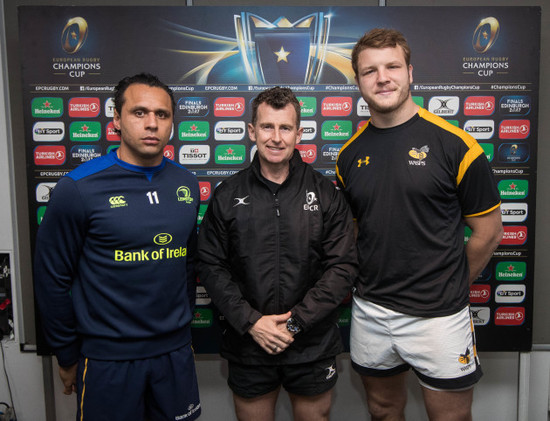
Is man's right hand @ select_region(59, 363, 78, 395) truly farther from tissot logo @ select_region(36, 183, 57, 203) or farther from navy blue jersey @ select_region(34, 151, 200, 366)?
tissot logo @ select_region(36, 183, 57, 203)

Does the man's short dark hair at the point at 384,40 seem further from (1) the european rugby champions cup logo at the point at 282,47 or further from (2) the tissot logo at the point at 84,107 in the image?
(2) the tissot logo at the point at 84,107

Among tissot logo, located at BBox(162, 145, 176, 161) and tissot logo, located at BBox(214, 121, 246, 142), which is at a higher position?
tissot logo, located at BBox(214, 121, 246, 142)

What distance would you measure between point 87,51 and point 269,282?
140 cm

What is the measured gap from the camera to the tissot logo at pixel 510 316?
1.86m

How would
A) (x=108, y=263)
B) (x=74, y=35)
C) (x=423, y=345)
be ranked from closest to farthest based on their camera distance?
(x=108, y=263) → (x=423, y=345) → (x=74, y=35)

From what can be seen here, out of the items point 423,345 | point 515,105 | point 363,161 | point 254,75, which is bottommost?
point 423,345

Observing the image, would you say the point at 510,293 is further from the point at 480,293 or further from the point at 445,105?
the point at 445,105

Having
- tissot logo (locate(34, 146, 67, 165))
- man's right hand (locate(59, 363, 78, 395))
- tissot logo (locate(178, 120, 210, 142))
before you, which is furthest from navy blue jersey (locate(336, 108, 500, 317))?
tissot logo (locate(34, 146, 67, 165))

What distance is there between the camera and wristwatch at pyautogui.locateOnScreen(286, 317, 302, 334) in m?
1.33

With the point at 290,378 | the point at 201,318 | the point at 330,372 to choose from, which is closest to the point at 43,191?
the point at 201,318

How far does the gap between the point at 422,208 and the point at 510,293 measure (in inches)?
36.2

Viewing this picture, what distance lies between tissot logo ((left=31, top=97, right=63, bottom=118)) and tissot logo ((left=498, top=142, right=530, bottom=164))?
2146mm

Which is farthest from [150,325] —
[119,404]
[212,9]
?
[212,9]

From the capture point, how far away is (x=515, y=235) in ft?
6.03
